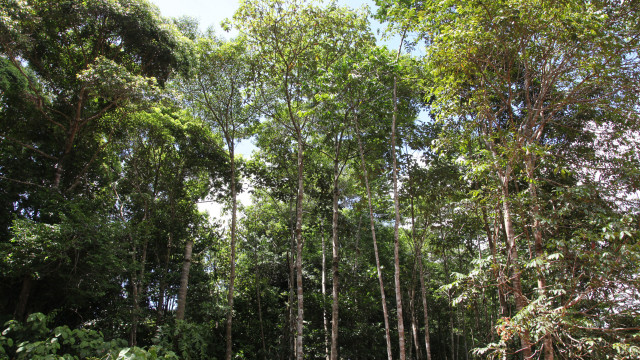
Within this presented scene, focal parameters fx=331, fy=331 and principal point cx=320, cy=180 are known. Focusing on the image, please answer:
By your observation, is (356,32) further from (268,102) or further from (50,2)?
(50,2)

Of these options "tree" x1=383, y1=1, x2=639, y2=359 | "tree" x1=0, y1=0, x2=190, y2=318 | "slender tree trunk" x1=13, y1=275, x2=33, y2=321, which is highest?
"tree" x1=0, y1=0, x2=190, y2=318

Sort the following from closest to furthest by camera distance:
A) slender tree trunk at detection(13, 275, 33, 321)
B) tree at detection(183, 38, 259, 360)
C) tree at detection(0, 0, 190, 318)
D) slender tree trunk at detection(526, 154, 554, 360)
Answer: slender tree trunk at detection(526, 154, 554, 360) → slender tree trunk at detection(13, 275, 33, 321) → tree at detection(0, 0, 190, 318) → tree at detection(183, 38, 259, 360)

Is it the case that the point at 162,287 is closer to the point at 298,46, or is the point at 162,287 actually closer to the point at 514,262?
the point at 298,46

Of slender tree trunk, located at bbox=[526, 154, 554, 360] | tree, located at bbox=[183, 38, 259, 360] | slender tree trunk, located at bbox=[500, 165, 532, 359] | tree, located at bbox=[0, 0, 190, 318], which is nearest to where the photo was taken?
slender tree trunk, located at bbox=[526, 154, 554, 360]

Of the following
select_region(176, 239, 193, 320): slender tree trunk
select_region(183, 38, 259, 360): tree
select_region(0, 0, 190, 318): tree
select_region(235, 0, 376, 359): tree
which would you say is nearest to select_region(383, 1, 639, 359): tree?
select_region(235, 0, 376, 359): tree

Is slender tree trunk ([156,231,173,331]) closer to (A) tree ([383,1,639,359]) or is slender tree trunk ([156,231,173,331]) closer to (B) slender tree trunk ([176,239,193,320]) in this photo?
(B) slender tree trunk ([176,239,193,320])

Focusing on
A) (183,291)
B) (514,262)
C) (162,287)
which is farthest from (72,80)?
(514,262)

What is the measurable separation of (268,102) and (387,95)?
3.60m

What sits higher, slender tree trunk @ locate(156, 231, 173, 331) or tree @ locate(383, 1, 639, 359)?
tree @ locate(383, 1, 639, 359)

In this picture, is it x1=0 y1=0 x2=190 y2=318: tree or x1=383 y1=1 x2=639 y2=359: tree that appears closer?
x1=383 y1=1 x2=639 y2=359: tree

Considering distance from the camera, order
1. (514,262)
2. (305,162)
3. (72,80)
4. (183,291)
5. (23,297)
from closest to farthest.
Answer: (514,262), (23,297), (72,80), (183,291), (305,162)

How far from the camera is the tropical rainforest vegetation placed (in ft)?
16.0

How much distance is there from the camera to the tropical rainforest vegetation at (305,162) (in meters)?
4.88

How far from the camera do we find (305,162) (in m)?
11.4
